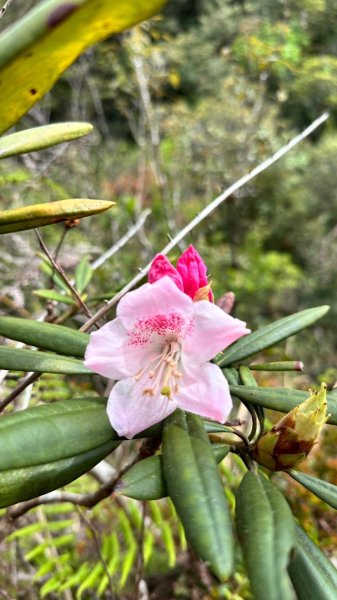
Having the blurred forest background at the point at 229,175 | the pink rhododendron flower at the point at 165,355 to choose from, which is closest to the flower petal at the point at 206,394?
the pink rhododendron flower at the point at 165,355

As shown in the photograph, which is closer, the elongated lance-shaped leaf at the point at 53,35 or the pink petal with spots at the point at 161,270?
the elongated lance-shaped leaf at the point at 53,35

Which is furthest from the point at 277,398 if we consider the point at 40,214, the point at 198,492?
the point at 40,214

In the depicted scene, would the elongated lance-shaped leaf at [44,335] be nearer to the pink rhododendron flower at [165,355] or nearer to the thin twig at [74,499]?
the pink rhododendron flower at [165,355]

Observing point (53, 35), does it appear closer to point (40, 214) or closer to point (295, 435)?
point (40, 214)

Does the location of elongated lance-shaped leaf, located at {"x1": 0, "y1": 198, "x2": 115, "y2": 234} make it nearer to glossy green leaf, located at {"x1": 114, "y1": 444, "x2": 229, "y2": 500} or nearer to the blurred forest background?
glossy green leaf, located at {"x1": 114, "y1": 444, "x2": 229, "y2": 500}

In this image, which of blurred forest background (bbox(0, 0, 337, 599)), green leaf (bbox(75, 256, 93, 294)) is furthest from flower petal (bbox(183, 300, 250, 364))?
blurred forest background (bbox(0, 0, 337, 599))

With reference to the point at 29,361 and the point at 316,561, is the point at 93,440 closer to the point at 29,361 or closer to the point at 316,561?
the point at 29,361

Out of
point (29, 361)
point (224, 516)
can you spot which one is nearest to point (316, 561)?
point (224, 516)
